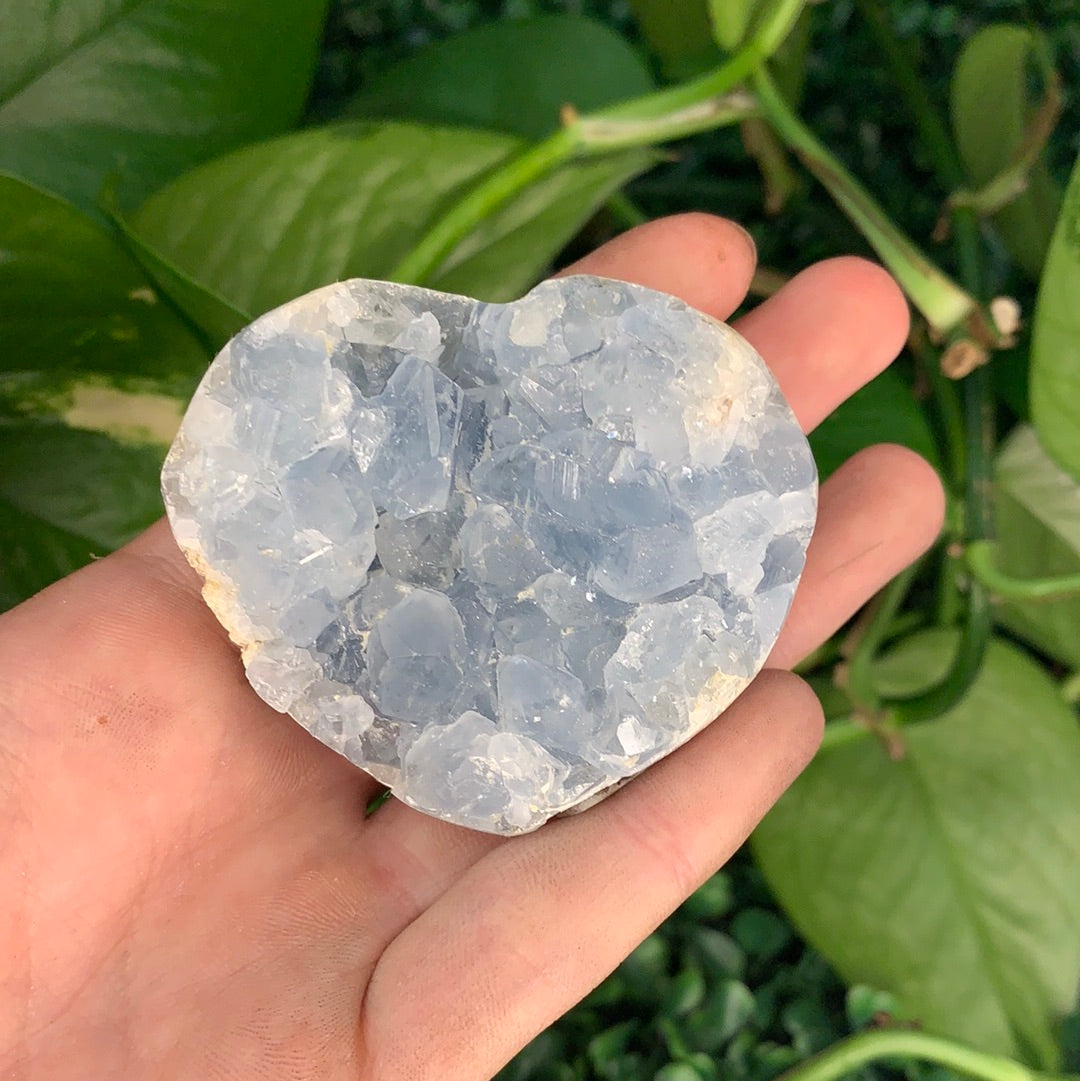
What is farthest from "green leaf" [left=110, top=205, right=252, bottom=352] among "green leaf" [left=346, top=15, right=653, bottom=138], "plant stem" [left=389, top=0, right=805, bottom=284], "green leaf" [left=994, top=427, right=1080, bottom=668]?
"green leaf" [left=994, top=427, right=1080, bottom=668]

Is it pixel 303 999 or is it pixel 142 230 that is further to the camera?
pixel 142 230

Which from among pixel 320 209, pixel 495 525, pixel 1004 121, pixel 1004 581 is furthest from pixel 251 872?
pixel 1004 121

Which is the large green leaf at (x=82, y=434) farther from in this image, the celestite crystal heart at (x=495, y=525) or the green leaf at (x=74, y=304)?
the celestite crystal heart at (x=495, y=525)

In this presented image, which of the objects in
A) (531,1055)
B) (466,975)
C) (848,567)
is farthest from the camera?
(531,1055)

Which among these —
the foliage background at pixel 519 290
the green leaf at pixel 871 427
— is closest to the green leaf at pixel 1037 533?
the foliage background at pixel 519 290

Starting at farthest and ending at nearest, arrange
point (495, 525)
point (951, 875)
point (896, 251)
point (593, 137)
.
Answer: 1. point (951, 875)
2. point (896, 251)
3. point (593, 137)
4. point (495, 525)

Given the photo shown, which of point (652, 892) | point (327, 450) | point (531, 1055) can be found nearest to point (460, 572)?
point (327, 450)

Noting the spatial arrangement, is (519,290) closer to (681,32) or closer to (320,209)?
(320,209)

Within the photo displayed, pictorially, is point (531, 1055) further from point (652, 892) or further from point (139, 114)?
point (139, 114)
